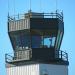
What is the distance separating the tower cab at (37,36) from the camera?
79.3 metres

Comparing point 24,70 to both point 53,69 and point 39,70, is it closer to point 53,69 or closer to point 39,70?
point 39,70

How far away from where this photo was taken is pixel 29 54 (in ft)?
260

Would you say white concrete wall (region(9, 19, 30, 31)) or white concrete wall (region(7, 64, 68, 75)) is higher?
white concrete wall (region(9, 19, 30, 31))

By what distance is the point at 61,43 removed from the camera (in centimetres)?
8181

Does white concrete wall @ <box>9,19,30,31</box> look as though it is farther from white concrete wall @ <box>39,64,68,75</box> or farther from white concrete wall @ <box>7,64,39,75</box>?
Answer: white concrete wall @ <box>39,64,68,75</box>

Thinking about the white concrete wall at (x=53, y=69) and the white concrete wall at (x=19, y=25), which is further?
the white concrete wall at (x=53, y=69)

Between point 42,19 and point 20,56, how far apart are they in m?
3.82

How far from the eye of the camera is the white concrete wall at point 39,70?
7941 cm

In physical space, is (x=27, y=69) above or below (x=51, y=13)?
below

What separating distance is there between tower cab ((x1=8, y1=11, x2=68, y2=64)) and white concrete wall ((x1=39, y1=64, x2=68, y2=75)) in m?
0.47

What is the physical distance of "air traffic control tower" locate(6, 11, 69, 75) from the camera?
79312 millimetres

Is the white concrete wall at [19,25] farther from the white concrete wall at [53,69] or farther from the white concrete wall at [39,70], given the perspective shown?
the white concrete wall at [53,69]

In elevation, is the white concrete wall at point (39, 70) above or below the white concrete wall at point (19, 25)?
below

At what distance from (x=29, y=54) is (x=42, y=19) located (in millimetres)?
3259
